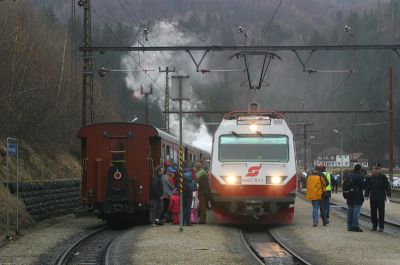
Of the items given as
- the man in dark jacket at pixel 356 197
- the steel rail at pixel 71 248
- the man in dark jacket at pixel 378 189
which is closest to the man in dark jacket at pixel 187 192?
the steel rail at pixel 71 248

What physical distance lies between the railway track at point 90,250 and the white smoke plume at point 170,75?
33.6 m

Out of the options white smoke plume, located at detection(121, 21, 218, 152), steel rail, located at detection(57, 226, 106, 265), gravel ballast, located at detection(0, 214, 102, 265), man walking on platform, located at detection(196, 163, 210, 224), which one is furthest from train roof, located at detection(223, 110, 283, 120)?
white smoke plume, located at detection(121, 21, 218, 152)

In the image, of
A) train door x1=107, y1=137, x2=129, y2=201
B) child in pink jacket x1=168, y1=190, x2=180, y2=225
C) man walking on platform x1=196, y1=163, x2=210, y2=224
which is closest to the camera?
train door x1=107, y1=137, x2=129, y2=201

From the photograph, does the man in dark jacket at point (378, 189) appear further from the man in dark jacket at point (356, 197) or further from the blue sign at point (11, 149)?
the blue sign at point (11, 149)

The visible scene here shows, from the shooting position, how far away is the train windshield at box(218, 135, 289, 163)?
19.1m

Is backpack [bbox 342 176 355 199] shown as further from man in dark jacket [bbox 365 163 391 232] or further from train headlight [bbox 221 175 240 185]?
train headlight [bbox 221 175 240 185]

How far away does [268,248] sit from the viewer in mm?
14875

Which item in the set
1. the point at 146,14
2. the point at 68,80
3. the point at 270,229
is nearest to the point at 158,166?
the point at 270,229

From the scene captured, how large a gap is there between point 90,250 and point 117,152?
5.04 meters

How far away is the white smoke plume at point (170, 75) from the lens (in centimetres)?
5778

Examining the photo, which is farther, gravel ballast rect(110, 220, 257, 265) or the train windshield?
the train windshield

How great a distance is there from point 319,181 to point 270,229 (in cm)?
197

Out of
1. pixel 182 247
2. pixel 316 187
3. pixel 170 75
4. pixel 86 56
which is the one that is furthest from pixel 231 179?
pixel 170 75

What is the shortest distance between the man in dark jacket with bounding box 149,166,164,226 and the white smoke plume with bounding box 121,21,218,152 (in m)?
31.7
